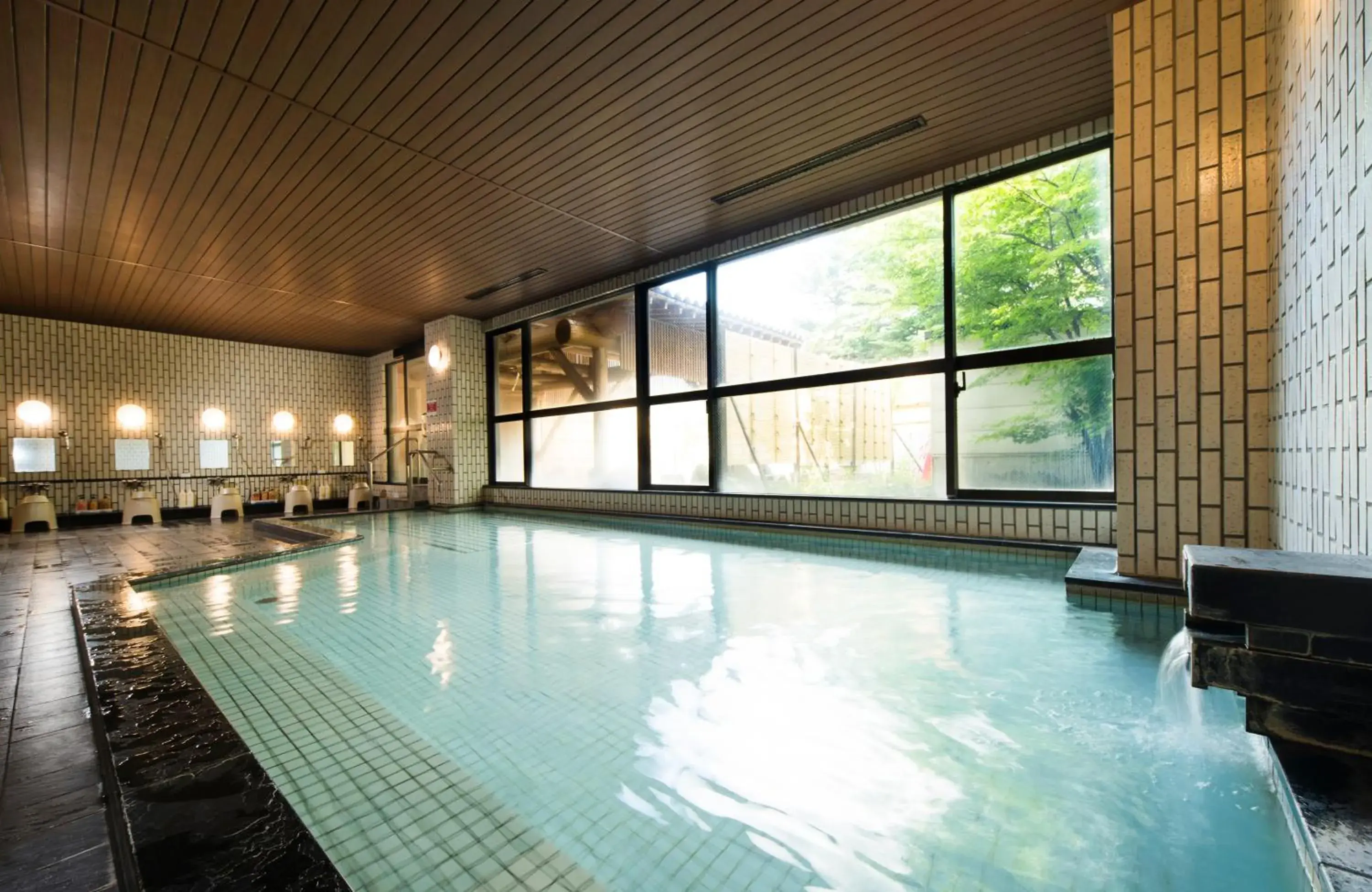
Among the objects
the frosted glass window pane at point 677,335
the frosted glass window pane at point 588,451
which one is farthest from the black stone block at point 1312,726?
the frosted glass window pane at point 588,451

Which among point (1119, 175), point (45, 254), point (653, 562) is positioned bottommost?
point (653, 562)

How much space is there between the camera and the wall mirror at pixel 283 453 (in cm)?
1062

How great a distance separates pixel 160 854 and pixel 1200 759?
249 centimetres

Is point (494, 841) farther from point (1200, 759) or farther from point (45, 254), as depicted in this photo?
point (45, 254)

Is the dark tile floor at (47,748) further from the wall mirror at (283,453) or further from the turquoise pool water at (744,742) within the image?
the wall mirror at (283,453)

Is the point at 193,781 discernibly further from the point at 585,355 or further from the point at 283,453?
the point at 283,453

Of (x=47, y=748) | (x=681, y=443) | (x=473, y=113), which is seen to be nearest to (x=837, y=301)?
(x=681, y=443)

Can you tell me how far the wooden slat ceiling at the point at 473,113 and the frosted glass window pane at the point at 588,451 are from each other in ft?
8.44

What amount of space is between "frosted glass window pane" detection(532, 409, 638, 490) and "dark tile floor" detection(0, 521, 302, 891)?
4.74 metres

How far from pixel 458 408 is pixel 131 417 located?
5205 millimetres

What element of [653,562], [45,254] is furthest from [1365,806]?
[45,254]

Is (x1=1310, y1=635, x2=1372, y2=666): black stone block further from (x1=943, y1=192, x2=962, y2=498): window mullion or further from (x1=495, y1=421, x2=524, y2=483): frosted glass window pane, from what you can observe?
(x1=495, y1=421, x2=524, y2=483): frosted glass window pane

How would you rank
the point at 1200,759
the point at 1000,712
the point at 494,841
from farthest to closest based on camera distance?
the point at 1000,712 < the point at 1200,759 < the point at 494,841

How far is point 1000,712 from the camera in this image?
6.24ft
